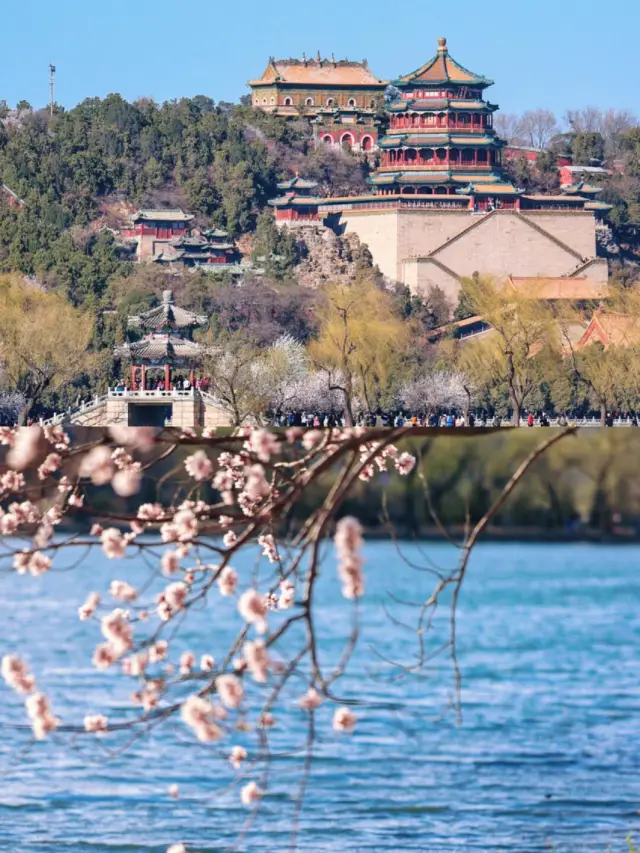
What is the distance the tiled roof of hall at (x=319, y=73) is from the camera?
104562mm

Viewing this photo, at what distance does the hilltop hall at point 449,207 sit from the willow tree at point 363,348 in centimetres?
1434

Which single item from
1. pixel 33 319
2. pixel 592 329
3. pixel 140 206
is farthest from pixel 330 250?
pixel 33 319

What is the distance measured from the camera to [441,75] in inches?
3285

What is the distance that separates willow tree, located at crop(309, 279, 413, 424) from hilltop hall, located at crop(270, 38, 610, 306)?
14335 millimetres

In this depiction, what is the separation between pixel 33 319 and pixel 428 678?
3426 cm

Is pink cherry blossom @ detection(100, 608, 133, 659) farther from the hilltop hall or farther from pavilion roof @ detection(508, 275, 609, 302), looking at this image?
the hilltop hall

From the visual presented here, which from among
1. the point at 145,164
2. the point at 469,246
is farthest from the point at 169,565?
the point at 145,164

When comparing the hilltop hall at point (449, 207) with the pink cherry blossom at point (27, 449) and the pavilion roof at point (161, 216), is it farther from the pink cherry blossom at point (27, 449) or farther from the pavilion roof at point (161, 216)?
the pink cherry blossom at point (27, 449)

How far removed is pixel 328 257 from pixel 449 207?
6029 millimetres

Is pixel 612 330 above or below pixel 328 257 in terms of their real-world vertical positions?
below


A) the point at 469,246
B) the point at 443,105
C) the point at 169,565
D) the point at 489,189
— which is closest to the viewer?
the point at 169,565

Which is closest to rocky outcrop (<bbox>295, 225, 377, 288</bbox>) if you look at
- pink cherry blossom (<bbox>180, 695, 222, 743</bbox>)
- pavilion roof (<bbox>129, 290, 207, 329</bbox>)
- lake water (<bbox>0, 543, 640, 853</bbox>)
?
pavilion roof (<bbox>129, 290, 207, 329</bbox>)

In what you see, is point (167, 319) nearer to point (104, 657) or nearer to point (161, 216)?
point (161, 216)

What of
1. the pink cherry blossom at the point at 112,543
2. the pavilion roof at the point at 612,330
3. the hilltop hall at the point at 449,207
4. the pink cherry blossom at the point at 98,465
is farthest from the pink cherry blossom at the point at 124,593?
the hilltop hall at the point at 449,207
